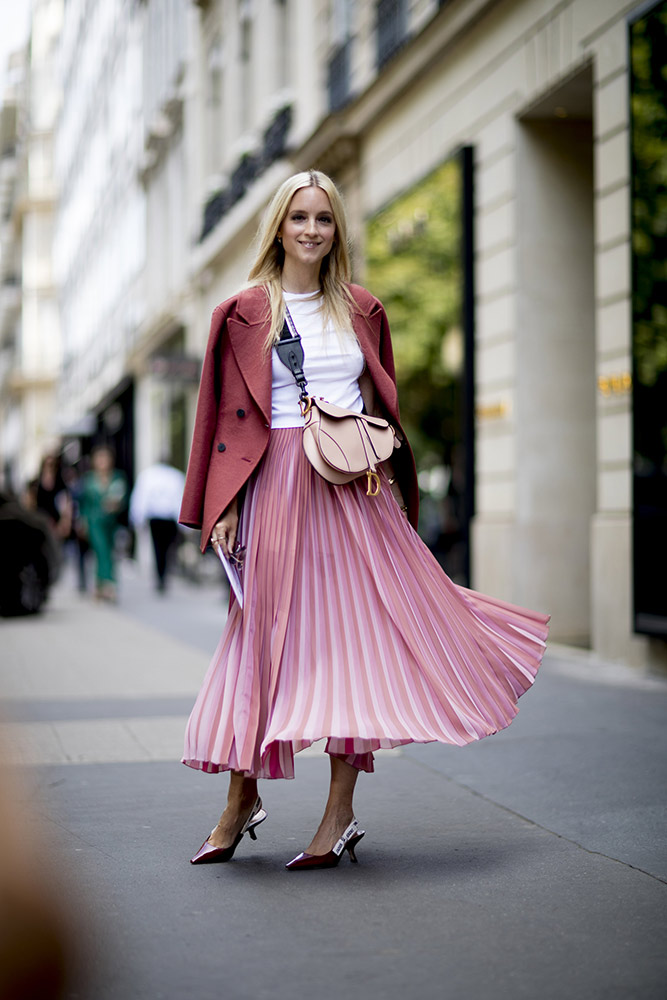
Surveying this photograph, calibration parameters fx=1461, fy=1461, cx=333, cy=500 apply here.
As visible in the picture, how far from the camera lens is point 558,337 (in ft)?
37.0

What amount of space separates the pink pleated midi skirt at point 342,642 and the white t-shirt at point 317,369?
3.1 inches

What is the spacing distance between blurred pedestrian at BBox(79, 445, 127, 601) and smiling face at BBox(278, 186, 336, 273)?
12.7 m

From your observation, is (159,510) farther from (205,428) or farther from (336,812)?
(336,812)

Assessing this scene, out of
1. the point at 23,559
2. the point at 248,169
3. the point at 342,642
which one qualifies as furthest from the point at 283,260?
the point at 248,169

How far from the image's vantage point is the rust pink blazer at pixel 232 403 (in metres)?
4.34

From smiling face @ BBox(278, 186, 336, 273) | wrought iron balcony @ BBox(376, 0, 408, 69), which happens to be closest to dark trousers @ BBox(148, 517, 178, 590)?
wrought iron balcony @ BBox(376, 0, 408, 69)

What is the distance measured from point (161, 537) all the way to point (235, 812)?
1470 cm

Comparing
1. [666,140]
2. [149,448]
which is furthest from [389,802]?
[149,448]

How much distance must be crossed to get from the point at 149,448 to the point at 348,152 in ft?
62.6

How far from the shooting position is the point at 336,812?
4.23m

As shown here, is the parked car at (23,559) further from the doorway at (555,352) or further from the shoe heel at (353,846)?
the shoe heel at (353,846)

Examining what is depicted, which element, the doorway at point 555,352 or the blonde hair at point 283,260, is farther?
the doorway at point 555,352

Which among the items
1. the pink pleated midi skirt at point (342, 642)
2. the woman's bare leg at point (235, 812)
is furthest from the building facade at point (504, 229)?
the woman's bare leg at point (235, 812)

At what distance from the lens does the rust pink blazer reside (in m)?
4.34
